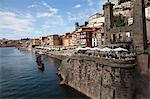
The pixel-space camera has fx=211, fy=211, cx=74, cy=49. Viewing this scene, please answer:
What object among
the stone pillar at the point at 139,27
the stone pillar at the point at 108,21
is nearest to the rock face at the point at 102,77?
the stone pillar at the point at 139,27

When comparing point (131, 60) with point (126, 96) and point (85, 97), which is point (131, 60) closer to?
point (126, 96)

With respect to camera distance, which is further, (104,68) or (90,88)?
(90,88)

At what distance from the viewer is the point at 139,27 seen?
89.9 ft

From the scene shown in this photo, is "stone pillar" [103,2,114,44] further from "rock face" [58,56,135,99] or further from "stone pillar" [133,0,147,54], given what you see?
"stone pillar" [133,0,147,54]

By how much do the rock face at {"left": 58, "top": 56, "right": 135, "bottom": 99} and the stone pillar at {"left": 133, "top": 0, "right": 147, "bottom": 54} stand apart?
3.87m

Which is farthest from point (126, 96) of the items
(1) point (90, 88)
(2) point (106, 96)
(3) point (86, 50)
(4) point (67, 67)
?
(4) point (67, 67)

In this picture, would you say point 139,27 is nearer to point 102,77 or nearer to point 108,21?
point 102,77

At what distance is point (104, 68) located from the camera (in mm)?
26547

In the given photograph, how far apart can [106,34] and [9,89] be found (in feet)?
63.5

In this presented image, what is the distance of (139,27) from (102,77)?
807 cm

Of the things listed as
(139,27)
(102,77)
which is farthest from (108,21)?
(102,77)

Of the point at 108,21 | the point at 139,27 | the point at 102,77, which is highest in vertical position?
the point at 108,21

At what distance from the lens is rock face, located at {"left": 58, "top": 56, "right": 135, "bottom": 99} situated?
24141mm

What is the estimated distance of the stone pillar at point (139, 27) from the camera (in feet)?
89.4
